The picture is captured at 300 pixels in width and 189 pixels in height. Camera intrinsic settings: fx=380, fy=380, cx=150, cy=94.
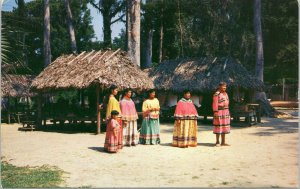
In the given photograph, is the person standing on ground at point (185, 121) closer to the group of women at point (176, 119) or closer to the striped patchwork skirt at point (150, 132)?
the group of women at point (176, 119)

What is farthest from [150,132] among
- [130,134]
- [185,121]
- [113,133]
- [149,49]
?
[149,49]

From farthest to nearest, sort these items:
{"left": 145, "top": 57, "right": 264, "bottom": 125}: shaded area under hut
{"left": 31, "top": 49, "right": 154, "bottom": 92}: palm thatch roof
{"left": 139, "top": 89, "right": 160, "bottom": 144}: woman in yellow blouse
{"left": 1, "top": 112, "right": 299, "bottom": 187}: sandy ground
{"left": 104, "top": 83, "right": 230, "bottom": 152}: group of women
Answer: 1. {"left": 145, "top": 57, "right": 264, "bottom": 125}: shaded area under hut
2. {"left": 31, "top": 49, "right": 154, "bottom": 92}: palm thatch roof
3. {"left": 139, "top": 89, "right": 160, "bottom": 144}: woman in yellow blouse
4. {"left": 104, "top": 83, "right": 230, "bottom": 152}: group of women
5. {"left": 1, "top": 112, "right": 299, "bottom": 187}: sandy ground

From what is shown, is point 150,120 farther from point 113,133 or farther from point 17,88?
point 17,88

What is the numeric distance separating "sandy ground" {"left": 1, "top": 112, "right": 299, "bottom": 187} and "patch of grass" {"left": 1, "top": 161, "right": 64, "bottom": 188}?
0.24 m

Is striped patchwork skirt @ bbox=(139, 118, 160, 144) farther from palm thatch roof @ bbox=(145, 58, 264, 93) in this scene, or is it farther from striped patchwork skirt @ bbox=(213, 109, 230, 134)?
palm thatch roof @ bbox=(145, 58, 264, 93)

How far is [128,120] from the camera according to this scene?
35.8 feet

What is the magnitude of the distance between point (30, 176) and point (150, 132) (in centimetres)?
493

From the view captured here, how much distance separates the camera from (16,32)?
343 inches

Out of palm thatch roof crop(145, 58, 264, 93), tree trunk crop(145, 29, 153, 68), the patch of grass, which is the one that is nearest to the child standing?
the patch of grass

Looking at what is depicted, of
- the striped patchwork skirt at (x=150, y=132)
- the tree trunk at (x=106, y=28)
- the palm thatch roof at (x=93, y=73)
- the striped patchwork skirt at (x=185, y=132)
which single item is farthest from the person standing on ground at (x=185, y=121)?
the tree trunk at (x=106, y=28)

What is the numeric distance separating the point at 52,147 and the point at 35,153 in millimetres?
1249

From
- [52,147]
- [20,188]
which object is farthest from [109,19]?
[20,188]

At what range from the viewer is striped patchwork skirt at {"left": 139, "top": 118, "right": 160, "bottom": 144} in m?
11.2

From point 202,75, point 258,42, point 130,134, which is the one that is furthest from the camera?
point 258,42
